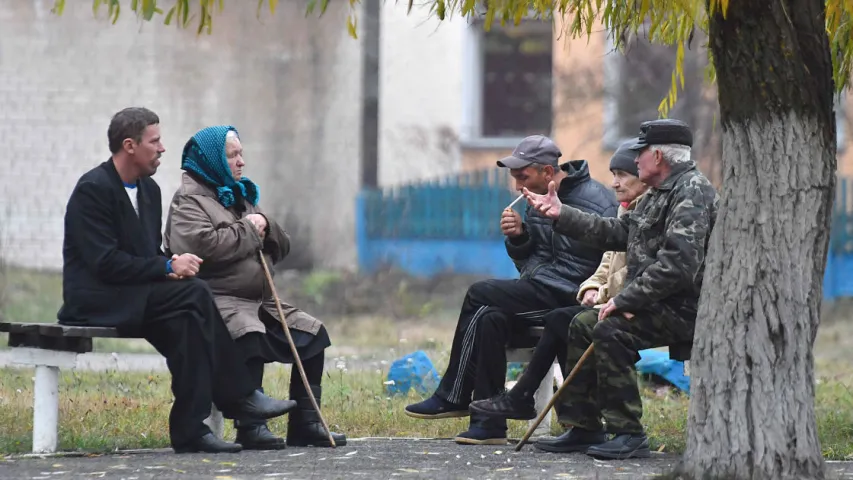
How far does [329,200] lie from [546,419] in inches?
487

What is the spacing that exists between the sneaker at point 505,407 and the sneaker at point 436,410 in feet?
0.48

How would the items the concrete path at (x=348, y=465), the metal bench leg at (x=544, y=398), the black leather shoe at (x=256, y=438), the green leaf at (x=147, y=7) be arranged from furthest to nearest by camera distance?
the metal bench leg at (x=544, y=398) → the black leather shoe at (x=256, y=438) → the concrete path at (x=348, y=465) → the green leaf at (x=147, y=7)

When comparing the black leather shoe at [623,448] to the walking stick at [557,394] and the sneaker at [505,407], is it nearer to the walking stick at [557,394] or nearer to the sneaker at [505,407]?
the walking stick at [557,394]

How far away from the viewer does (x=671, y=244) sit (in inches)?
255

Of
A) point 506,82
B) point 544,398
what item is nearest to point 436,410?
point 544,398

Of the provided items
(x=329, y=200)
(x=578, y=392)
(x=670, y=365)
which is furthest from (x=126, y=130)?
(x=329, y=200)

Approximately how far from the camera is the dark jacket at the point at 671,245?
6438 millimetres

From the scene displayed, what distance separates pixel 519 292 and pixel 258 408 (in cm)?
142

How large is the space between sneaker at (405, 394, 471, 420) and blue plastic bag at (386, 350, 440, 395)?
176 centimetres

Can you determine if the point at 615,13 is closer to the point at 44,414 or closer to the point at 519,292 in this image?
the point at 519,292

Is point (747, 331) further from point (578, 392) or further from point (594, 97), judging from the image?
point (594, 97)

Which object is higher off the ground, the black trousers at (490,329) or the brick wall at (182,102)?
the brick wall at (182,102)

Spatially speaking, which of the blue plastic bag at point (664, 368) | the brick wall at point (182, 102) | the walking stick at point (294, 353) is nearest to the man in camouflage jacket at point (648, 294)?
the walking stick at point (294, 353)

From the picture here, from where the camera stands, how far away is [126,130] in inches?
272
